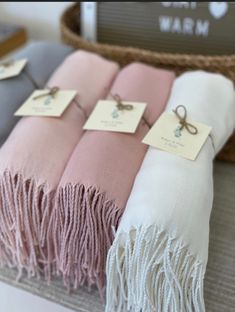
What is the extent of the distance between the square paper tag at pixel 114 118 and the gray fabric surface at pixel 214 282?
0.24 m

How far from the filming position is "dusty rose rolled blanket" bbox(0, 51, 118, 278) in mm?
597

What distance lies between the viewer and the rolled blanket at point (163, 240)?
51 cm

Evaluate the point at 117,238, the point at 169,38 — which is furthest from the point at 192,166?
the point at 169,38

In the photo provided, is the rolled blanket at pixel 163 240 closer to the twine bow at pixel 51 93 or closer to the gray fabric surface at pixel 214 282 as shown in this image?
the gray fabric surface at pixel 214 282

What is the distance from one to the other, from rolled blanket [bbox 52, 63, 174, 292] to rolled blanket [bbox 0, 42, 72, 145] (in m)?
0.14

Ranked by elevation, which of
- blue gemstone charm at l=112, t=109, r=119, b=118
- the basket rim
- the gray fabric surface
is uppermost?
the basket rim

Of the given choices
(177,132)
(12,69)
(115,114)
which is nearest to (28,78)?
→ (12,69)

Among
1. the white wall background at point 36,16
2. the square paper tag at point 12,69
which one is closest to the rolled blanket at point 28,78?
the square paper tag at point 12,69

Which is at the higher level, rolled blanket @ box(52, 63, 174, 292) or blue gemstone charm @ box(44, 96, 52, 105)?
blue gemstone charm @ box(44, 96, 52, 105)

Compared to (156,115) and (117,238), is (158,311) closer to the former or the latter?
(117,238)

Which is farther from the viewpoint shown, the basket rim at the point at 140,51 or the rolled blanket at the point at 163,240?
the basket rim at the point at 140,51

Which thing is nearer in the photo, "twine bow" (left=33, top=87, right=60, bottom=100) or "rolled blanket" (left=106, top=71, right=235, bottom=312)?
"rolled blanket" (left=106, top=71, right=235, bottom=312)

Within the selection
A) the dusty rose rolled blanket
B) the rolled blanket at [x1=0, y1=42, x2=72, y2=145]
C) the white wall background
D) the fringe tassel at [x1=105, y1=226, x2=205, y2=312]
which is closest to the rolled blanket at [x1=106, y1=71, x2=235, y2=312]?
the fringe tassel at [x1=105, y1=226, x2=205, y2=312]

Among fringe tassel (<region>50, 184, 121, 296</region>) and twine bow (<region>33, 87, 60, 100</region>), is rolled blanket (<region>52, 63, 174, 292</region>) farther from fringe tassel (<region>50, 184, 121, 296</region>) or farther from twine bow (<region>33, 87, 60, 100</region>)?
twine bow (<region>33, 87, 60, 100</region>)
